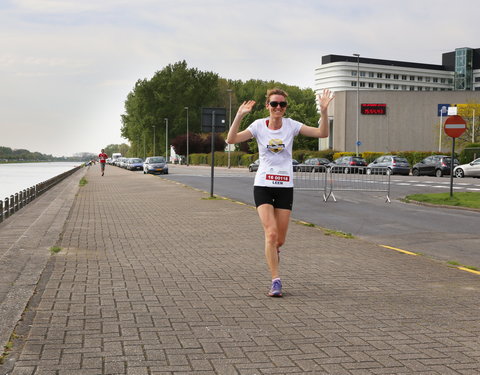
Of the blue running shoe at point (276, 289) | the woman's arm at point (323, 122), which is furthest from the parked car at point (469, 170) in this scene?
the blue running shoe at point (276, 289)

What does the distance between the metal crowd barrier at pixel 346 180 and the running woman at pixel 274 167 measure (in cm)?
1514

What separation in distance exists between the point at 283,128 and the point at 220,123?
12.5 meters

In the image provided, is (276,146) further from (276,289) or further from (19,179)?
(19,179)

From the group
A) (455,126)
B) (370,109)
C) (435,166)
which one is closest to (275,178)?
(455,126)

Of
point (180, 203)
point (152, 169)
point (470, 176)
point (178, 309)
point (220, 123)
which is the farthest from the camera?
point (152, 169)

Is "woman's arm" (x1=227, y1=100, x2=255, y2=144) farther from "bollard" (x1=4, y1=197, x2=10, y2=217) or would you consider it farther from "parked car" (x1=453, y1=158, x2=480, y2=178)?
"parked car" (x1=453, y1=158, x2=480, y2=178)

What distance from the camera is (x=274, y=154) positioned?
5.71 meters

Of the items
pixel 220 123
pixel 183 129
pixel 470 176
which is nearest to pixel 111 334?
pixel 220 123

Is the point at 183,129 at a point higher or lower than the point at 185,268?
higher

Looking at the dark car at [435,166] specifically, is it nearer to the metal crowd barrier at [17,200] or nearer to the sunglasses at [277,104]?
the metal crowd barrier at [17,200]

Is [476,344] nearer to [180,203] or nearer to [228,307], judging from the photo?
[228,307]

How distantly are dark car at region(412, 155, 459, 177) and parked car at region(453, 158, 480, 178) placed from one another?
1.64 metres

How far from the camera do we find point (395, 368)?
3.70 metres

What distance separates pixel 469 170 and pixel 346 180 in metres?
15.1
